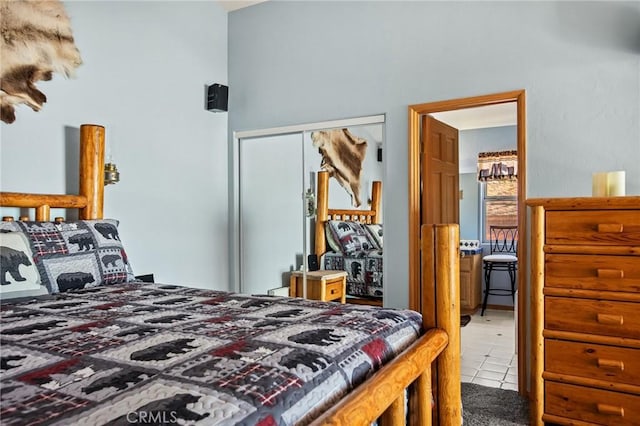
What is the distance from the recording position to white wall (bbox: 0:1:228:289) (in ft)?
8.46

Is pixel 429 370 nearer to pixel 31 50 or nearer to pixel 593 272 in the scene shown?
pixel 593 272

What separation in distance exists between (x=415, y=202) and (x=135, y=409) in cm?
251

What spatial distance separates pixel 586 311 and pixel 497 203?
1.45 m

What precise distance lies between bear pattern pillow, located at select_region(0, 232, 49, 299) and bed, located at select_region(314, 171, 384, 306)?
1.97 metres

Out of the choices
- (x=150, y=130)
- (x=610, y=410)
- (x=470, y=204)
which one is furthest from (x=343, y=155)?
(x=610, y=410)

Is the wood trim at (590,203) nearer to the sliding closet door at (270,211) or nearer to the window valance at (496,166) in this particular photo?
the window valance at (496,166)

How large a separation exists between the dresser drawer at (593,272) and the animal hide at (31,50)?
288 cm

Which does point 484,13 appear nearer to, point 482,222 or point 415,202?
point 415,202

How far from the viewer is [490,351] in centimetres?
339

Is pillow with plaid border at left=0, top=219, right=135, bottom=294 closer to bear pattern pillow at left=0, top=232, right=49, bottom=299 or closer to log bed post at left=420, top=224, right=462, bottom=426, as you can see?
bear pattern pillow at left=0, top=232, right=49, bottom=299

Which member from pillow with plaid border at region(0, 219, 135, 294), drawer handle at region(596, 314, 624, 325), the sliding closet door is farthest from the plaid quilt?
the sliding closet door

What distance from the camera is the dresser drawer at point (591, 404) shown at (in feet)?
6.52

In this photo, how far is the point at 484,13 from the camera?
280cm

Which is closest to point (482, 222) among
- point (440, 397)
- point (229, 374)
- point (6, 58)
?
point (440, 397)
